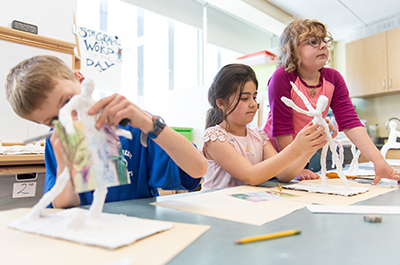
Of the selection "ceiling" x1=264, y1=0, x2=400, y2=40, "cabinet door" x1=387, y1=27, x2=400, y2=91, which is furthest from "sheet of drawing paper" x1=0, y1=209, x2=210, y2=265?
"cabinet door" x1=387, y1=27, x2=400, y2=91

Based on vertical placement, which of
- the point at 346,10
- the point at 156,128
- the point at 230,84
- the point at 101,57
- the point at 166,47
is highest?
the point at 346,10

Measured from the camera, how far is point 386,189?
83 cm

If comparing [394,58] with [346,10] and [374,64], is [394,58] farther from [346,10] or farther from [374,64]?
[346,10]

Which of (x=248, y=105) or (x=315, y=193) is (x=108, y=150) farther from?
(x=248, y=105)

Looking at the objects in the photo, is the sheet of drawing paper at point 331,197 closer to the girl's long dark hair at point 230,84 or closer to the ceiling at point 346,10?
the girl's long dark hair at point 230,84

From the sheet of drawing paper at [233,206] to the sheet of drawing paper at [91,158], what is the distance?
0.18 meters

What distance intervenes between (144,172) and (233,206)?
31cm

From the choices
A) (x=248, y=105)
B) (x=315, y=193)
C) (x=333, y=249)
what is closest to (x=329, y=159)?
(x=248, y=105)

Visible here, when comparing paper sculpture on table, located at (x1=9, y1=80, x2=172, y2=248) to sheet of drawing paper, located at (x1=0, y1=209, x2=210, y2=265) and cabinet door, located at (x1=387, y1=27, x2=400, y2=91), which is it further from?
cabinet door, located at (x1=387, y1=27, x2=400, y2=91)

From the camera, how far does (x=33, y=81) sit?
1.69 feet

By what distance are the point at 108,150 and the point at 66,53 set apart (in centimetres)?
133

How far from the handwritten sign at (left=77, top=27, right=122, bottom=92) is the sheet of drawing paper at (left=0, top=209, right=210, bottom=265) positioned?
1.88 metres

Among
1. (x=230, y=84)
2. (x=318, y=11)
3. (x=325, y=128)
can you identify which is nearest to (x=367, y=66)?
(x=318, y=11)

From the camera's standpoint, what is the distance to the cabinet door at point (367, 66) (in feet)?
11.0
